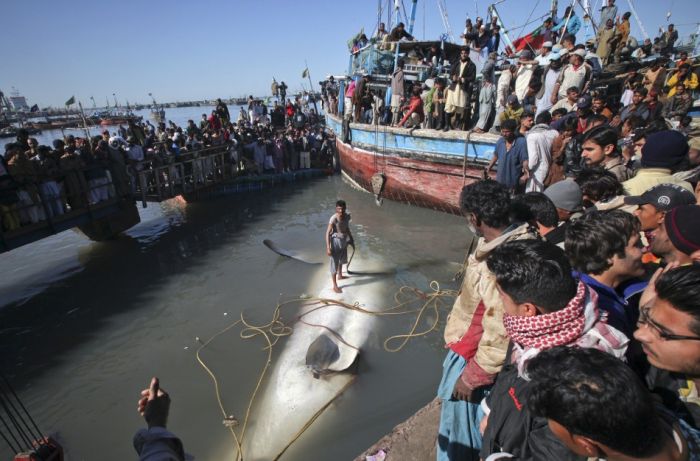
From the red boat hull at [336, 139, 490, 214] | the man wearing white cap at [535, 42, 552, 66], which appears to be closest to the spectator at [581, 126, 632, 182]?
the red boat hull at [336, 139, 490, 214]

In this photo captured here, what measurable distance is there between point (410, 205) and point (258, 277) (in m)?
6.31

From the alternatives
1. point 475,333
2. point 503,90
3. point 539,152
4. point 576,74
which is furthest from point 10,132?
point 475,333

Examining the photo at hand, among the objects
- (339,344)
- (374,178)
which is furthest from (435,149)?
(339,344)

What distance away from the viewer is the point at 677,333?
50.4 inches

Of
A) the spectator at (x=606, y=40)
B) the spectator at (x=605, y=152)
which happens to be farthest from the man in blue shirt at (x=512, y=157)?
the spectator at (x=606, y=40)

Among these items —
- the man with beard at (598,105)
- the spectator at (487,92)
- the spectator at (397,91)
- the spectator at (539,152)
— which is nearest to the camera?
the spectator at (539,152)

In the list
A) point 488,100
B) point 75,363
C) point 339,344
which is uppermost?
point 488,100

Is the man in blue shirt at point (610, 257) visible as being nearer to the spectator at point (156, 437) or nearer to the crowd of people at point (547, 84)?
the spectator at point (156, 437)

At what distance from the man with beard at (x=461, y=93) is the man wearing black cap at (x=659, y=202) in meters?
7.27

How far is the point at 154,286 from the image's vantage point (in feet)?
26.8

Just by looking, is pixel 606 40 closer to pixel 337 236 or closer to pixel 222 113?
pixel 337 236

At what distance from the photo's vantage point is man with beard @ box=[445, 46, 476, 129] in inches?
354

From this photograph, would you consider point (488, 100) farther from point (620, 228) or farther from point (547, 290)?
point (547, 290)

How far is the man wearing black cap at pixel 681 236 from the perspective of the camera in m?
1.91
